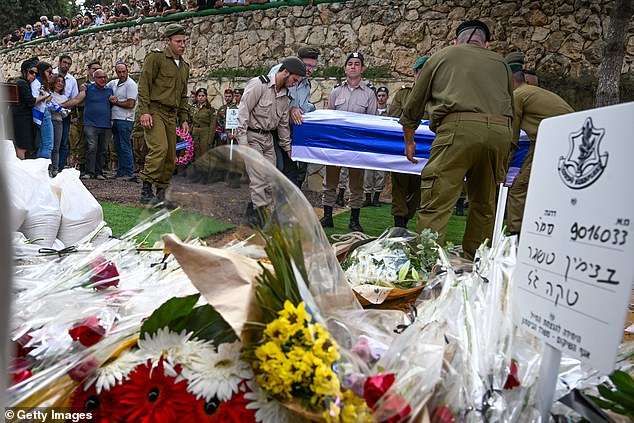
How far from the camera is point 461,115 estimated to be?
413 centimetres

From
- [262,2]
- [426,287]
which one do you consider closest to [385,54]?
[262,2]

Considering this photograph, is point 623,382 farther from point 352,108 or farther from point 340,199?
point 340,199

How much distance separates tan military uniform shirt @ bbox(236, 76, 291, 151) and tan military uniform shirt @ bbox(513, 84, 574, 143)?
2442 mm

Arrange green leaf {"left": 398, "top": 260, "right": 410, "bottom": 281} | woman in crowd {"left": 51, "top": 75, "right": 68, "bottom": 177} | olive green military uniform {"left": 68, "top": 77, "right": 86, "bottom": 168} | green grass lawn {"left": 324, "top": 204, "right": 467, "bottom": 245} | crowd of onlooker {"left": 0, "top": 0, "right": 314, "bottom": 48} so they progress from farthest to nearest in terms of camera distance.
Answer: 1. crowd of onlooker {"left": 0, "top": 0, "right": 314, "bottom": 48}
2. olive green military uniform {"left": 68, "top": 77, "right": 86, "bottom": 168}
3. woman in crowd {"left": 51, "top": 75, "right": 68, "bottom": 177}
4. green grass lawn {"left": 324, "top": 204, "right": 467, "bottom": 245}
5. green leaf {"left": 398, "top": 260, "right": 410, "bottom": 281}

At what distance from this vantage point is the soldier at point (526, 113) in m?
5.87

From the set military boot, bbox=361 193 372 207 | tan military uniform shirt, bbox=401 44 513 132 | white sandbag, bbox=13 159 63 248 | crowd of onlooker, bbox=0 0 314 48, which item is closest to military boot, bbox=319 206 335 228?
tan military uniform shirt, bbox=401 44 513 132

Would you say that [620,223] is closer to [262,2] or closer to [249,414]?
[249,414]

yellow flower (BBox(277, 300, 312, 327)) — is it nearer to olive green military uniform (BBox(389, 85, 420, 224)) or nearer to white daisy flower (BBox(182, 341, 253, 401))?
white daisy flower (BBox(182, 341, 253, 401))

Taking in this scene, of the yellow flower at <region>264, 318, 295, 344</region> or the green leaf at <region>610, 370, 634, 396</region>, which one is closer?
the yellow flower at <region>264, 318, 295, 344</region>

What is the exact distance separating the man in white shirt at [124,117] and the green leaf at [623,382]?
10.6 metres

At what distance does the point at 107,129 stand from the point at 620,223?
36.9 ft

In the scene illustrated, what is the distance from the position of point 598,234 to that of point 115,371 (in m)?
1.10

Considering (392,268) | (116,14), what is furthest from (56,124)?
(116,14)

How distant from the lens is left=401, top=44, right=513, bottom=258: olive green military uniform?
412 centimetres
